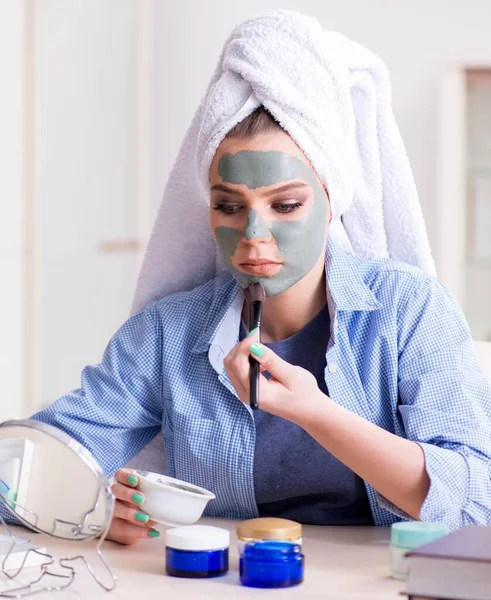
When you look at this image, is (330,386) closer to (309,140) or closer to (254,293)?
(254,293)

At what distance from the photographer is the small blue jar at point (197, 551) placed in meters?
0.93

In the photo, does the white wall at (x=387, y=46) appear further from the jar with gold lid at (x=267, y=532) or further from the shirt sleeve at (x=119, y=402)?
the jar with gold lid at (x=267, y=532)

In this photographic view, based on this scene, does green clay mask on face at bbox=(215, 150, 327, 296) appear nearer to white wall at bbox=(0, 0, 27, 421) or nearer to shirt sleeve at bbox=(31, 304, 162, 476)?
shirt sleeve at bbox=(31, 304, 162, 476)

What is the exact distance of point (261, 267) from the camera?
1.24 m

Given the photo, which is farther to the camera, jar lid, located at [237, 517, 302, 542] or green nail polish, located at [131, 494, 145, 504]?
green nail polish, located at [131, 494, 145, 504]

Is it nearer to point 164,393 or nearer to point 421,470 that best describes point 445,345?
point 421,470

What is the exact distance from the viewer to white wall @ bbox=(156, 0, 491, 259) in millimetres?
3510

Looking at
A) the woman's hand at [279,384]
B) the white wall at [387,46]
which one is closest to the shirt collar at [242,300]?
the woman's hand at [279,384]

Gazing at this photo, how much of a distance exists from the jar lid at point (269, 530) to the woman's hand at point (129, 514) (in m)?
0.14

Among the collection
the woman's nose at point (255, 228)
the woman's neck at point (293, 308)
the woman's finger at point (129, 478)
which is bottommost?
the woman's finger at point (129, 478)

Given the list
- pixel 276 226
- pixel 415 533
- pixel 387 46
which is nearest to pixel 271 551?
pixel 415 533

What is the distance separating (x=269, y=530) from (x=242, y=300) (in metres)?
0.48

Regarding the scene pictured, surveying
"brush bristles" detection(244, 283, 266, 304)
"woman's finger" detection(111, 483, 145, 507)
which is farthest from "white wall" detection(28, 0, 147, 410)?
"woman's finger" detection(111, 483, 145, 507)

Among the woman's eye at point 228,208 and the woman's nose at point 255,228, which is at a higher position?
the woman's eye at point 228,208
